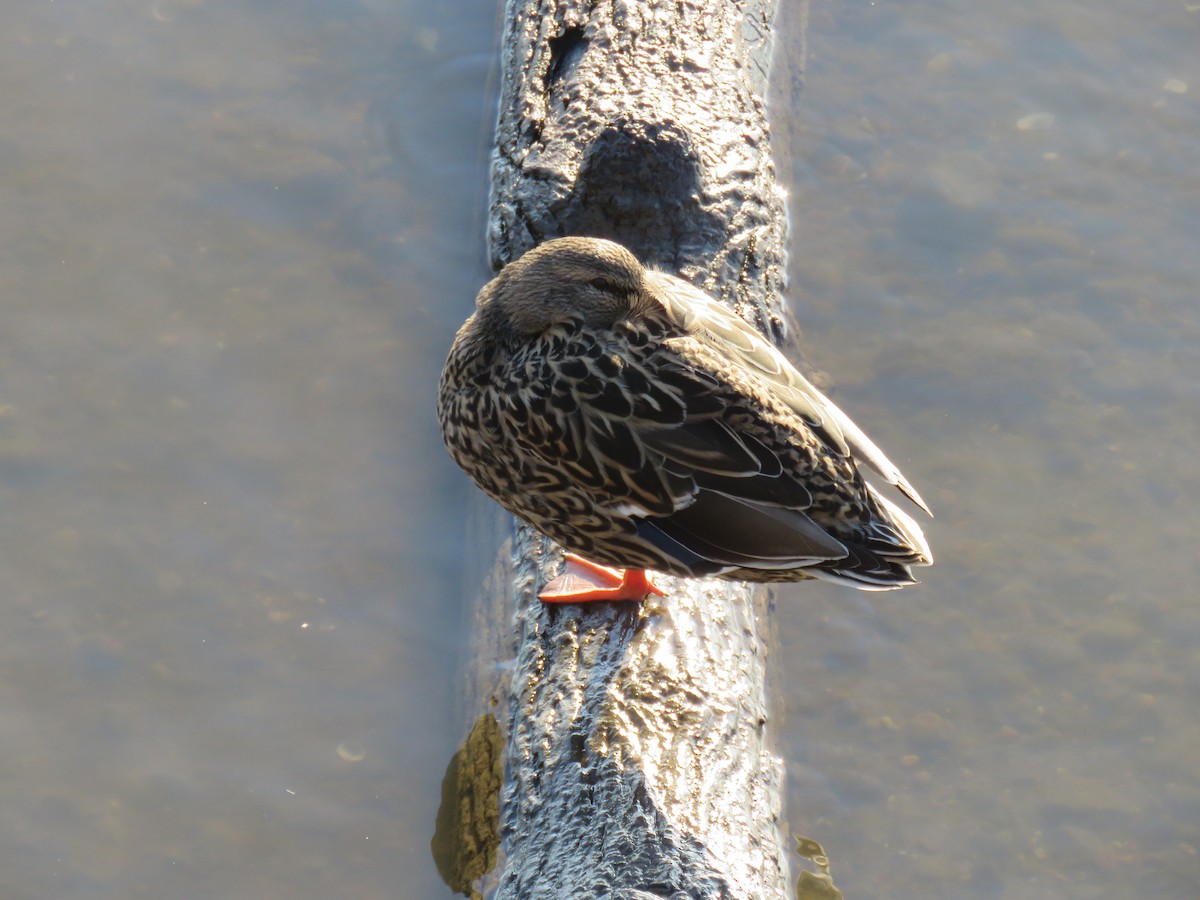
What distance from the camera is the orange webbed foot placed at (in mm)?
4082

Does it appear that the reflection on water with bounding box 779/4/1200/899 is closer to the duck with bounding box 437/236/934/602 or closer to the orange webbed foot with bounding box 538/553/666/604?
the orange webbed foot with bounding box 538/553/666/604

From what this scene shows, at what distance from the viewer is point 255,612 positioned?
4996 mm

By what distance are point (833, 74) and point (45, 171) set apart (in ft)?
13.9

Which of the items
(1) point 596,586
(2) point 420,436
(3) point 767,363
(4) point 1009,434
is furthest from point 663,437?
(4) point 1009,434

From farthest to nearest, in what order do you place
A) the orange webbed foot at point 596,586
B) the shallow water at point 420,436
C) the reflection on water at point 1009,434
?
1. the reflection on water at point 1009,434
2. the shallow water at point 420,436
3. the orange webbed foot at point 596,586

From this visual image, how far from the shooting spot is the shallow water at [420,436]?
15.2 ft


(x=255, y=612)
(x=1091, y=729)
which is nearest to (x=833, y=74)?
(x=1091, y=729)

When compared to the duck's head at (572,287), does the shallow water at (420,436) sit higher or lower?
lower

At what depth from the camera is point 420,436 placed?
5.55 metres

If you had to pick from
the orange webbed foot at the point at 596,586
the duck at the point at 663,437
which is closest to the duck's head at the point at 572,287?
the duck at the point at 663,437

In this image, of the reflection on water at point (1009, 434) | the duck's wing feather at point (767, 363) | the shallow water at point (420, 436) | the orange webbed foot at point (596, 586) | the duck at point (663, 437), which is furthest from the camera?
the reflection on water at point (1009, 434)

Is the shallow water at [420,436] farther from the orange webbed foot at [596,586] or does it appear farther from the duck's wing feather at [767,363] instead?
the duck's wing feather at [767,363]

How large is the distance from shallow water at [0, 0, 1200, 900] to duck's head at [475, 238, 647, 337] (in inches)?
59.2

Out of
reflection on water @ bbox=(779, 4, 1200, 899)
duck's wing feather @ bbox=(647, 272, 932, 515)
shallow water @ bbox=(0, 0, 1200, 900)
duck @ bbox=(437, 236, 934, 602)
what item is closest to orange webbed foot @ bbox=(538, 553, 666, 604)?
duck @ bbox=(437, 236, 934, 602)
